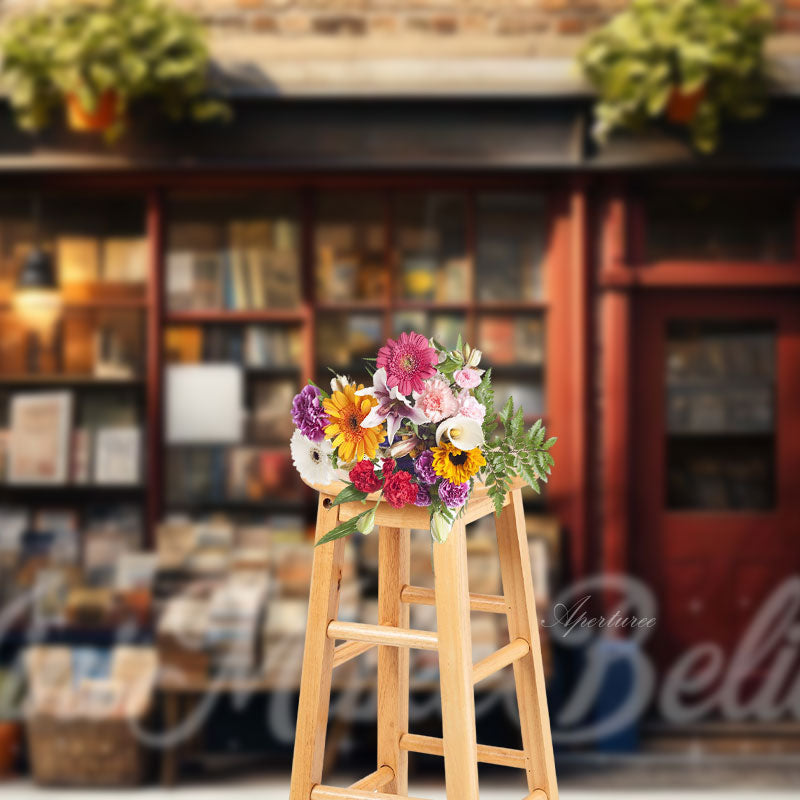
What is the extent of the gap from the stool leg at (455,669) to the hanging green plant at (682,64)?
122 inches

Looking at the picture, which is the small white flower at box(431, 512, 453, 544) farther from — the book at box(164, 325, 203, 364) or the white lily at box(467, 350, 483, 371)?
the book at box(164, 325, 203, 364)

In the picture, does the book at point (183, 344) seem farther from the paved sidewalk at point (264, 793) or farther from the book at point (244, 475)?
the paved sidewalk at point (264, 793)

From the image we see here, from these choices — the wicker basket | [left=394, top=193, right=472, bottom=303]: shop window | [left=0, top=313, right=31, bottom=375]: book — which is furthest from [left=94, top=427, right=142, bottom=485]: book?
[left=394, top=193, right=472, bottom=303]: shop window

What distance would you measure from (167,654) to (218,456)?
988 millimetres

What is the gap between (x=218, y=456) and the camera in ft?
16.8

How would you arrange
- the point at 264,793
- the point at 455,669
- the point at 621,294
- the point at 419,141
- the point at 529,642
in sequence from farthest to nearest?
the point at 621,294 < the point at 419,141 < the point at 264,793 < the point at 529,642 < the point at 455,669

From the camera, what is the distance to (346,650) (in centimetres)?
241

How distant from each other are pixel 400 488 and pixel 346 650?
19.9 inches

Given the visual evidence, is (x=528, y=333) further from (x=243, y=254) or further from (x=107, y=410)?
(x=107, y=410)

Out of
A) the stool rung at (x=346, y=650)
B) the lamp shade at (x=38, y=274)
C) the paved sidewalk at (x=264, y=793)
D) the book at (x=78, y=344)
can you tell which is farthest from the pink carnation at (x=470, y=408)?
the lamp shade at (x=38, y=274)

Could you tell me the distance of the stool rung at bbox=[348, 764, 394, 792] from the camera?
2383 mm

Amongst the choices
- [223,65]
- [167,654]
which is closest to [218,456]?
[167,654]

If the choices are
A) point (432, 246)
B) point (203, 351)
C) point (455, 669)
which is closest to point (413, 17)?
point (432, 246)

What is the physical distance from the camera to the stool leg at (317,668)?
7.44 feet
